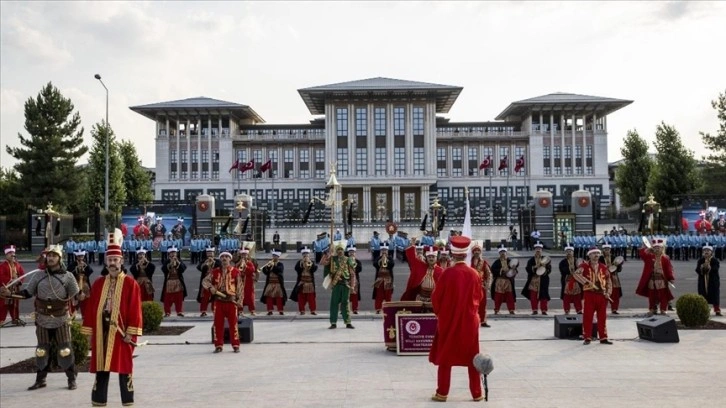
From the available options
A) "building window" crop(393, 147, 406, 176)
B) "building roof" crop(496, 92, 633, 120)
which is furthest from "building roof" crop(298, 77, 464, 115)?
"building roof" crop(496, 92, 633, 120)

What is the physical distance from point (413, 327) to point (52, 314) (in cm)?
557

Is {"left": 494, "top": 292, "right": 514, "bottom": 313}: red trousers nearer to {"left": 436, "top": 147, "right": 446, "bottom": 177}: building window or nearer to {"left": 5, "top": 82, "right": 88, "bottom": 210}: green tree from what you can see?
{"left": 5, "top": 82, "right": 88, "bottom": 210}: green tree

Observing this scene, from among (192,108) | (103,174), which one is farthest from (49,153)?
(192,108)

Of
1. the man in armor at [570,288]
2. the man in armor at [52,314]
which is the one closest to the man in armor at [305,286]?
the man in armor at [570,288]

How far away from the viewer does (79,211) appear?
63.1 metres

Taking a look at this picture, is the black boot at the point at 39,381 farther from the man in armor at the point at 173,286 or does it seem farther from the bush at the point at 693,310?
the bush at the point at 693,310

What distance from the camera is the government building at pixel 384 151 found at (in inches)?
3130

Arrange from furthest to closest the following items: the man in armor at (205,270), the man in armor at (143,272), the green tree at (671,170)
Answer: the green tree at (671,170), the man in armor at (143,272), the man in armor at (205,270)

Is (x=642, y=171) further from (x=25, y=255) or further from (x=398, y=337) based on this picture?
(x=398, y=337)

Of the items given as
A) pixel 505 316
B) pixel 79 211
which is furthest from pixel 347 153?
pixel 505 316

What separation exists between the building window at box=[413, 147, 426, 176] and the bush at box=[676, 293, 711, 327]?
64.5 m

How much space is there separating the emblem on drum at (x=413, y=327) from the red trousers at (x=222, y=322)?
3054 mm

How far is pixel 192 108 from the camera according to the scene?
8050cm

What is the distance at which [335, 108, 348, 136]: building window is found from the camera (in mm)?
79750
